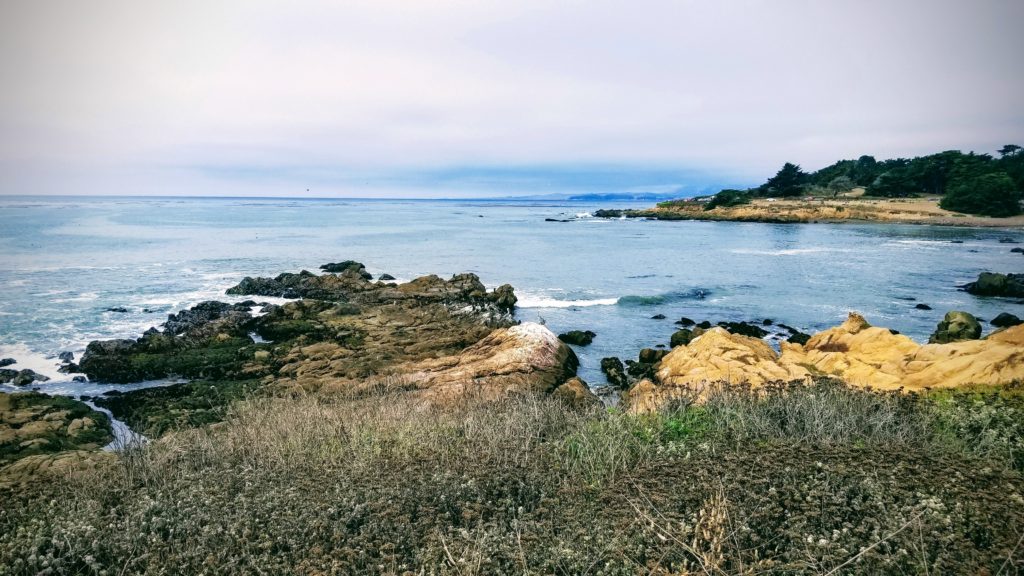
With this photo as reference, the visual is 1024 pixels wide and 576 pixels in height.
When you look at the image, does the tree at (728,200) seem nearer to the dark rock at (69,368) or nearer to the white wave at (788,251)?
the white wave at (788,251)

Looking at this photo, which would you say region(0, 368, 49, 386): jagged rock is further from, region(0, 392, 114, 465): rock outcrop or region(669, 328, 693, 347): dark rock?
region(669, 328, 693, 347): dark rock

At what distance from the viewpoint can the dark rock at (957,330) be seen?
16000 mm

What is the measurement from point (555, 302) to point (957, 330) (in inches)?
598

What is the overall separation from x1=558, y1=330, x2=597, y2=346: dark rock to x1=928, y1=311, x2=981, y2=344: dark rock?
1030 centimetres

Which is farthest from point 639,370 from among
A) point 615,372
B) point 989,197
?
point 989,197

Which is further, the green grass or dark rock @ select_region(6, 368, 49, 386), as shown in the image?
dark rock @ select_region(6, 368, 49, 386)

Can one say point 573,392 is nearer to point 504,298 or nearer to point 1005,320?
point 504,298

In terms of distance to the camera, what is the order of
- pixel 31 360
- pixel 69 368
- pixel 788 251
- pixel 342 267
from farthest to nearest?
pixel 788 251 < pixel 342 267 < pixel 31 360 < pixel 69 368

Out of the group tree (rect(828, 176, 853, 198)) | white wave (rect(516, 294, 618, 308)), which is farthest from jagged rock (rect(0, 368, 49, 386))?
tree (rect(828, 176, 853, 198))

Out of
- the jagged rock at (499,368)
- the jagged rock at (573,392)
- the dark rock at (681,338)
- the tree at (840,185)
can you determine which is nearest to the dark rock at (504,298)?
the dark rock at (681,338)

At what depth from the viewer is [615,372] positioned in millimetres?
15234

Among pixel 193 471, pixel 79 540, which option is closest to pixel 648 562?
pixel 79 540

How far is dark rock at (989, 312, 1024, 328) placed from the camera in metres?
20.0

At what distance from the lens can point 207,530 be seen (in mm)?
3938
